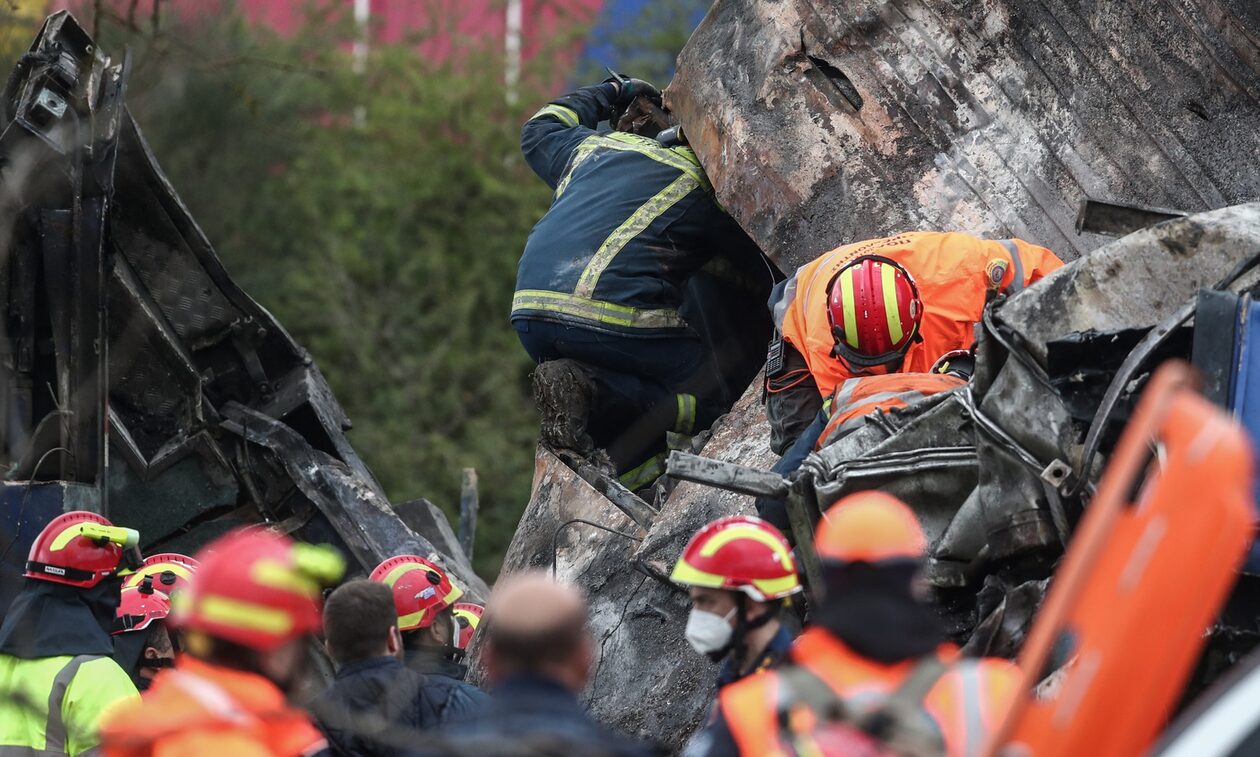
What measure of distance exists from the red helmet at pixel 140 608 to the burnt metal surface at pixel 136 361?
82cm

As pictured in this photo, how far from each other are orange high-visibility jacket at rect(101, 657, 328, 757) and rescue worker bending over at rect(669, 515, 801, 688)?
86cm

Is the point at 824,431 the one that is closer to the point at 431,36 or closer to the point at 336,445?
the point at 336,445

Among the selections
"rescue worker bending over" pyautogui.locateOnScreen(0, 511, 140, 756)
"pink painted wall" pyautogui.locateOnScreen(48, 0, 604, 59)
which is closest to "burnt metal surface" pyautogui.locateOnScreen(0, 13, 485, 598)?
"rescue worker bending over" pyautogui.locateOnScreen(0, 511, 140, 756)

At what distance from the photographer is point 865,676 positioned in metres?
2.51

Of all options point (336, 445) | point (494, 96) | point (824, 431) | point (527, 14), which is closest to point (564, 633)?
point (824, 431)

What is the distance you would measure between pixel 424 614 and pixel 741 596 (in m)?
1.96

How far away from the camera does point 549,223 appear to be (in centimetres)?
723

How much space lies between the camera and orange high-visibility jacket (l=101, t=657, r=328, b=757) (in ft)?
8.90

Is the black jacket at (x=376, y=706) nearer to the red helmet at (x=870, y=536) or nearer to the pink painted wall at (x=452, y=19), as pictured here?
the red helmet at (x=870, y=536)

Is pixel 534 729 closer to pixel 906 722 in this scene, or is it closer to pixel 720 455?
pixel 906 722

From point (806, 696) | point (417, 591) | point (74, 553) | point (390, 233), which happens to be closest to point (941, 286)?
point (417, 591)

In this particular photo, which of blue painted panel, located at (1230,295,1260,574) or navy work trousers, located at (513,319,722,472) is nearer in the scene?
blue painted panel, located at (1230,295,1260,574)

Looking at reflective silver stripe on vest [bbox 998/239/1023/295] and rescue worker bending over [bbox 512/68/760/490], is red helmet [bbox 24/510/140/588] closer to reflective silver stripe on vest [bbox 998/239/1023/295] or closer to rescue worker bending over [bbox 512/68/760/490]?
rescue worker bending over [bbox 512/68/760/490]

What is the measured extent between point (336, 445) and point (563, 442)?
54.8 inches
